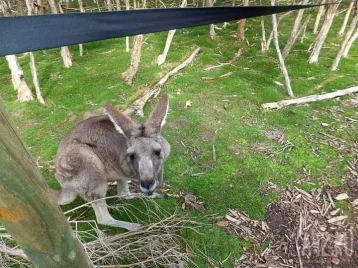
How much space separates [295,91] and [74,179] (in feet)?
11.1

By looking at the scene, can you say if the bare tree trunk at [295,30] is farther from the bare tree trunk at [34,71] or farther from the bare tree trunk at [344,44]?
the bare tree trunk at [34,71]

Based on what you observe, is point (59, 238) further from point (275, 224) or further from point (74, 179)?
point (275, 224)

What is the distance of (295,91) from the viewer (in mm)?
4566

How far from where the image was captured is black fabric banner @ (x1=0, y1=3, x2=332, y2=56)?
72cm

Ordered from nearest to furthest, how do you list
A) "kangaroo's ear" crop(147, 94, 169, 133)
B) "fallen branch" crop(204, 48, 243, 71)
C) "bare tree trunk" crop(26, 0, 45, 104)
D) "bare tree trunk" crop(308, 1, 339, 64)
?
1. "kangaroo's ear" crop(147, 94, 169, 133)
2. "bare tree trunk" crop(26, 0, 45, 104)
3. "bare tree trunk" crop(308, 1, 339, 64)
4. "fallen branch" crop(204, 48, 243, 71)

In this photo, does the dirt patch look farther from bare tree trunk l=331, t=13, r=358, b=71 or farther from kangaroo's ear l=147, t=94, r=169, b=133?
bare tree trunk l=331, t=13, r=358, b=71

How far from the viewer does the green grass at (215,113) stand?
3193mm

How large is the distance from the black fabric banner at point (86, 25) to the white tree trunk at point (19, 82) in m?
3.97

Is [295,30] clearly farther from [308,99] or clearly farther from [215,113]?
[215,113]

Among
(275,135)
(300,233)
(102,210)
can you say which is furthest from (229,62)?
(102,210)

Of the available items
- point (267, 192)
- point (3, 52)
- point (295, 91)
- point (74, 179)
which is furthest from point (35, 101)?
point (3, 52)

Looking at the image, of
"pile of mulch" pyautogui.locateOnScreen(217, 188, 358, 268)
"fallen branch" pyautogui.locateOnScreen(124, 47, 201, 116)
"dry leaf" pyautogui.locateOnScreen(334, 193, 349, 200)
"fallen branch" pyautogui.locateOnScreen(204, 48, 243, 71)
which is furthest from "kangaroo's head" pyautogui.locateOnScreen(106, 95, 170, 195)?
"fallen branch" pyautogui.locateOnScreen(204, 48, 243, 71)

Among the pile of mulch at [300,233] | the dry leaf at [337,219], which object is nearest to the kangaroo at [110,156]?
the pile of mulch at [300,233]

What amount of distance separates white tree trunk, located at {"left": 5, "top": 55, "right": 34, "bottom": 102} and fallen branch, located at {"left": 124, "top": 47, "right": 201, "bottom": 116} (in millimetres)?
1536
